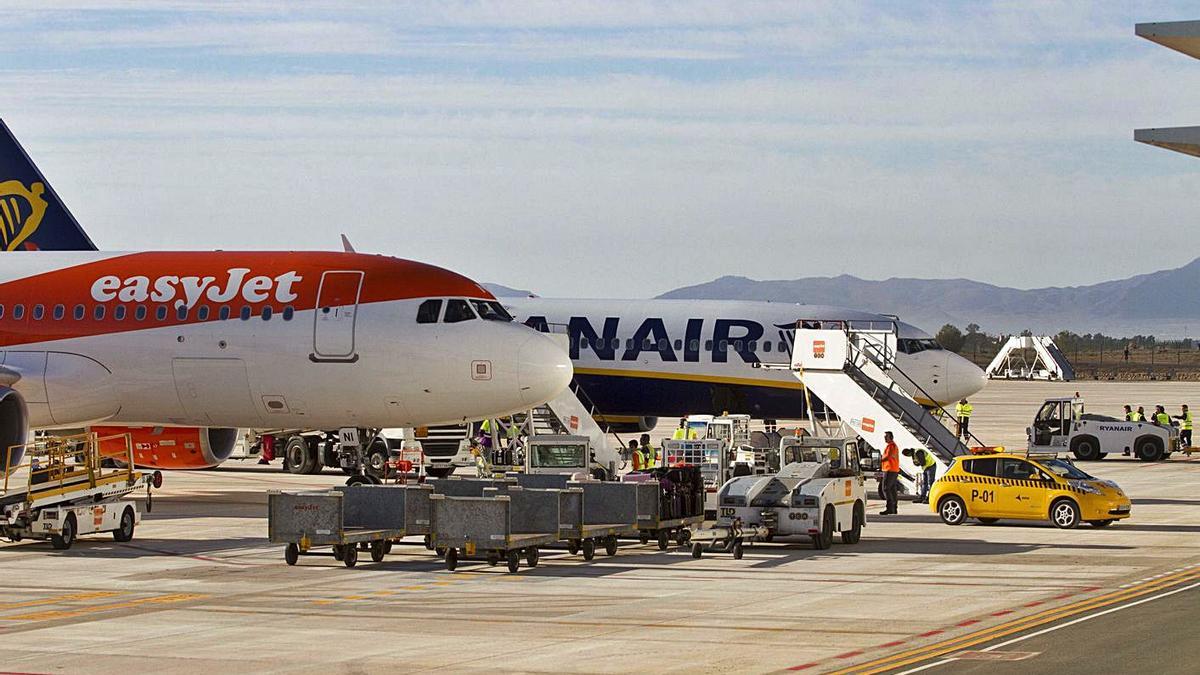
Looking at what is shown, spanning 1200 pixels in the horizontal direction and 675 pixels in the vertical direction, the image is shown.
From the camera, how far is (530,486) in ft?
105

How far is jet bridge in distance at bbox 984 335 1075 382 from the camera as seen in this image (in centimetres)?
15950

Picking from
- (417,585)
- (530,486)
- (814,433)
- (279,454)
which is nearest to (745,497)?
(530,486)

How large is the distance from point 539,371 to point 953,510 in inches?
362

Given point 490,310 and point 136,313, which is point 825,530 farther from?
point 136,313

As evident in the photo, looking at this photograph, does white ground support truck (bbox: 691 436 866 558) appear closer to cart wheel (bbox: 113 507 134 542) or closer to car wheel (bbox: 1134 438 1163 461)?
cart wheel (bbox: 113 507 134 542)

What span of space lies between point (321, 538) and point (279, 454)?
2947cm

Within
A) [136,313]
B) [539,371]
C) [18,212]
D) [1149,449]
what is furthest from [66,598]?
[1149,449]

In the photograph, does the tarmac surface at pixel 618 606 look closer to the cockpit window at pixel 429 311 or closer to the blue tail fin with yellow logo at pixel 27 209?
the cockpit window at pixel 429 311

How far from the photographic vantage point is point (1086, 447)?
63250 mm

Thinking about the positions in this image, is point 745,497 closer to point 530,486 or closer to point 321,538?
point 530,486

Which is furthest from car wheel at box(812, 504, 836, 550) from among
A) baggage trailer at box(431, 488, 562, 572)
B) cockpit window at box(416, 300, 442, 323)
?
cockpit window at box(416, 300, 442, 323)

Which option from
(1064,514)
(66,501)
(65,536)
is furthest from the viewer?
(1064,514)

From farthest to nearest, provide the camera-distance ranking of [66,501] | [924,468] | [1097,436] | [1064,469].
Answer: [1097,436], [924,468], [1064,469], [66,501]

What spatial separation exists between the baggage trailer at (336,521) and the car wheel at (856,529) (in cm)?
840
